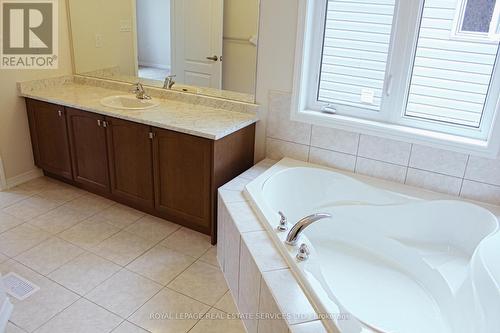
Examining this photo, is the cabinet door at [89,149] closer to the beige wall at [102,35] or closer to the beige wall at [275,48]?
the beige wall at [102,35]

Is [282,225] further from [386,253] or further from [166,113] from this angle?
[166,113]

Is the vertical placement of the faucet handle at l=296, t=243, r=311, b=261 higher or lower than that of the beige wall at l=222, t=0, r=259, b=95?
lower

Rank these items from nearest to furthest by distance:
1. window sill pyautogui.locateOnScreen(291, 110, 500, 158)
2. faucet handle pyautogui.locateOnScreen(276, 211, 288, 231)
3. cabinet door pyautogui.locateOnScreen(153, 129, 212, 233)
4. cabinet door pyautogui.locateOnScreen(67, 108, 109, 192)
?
faucet handle pyautogui.locateOnScreen(276, 211, 288, 231)
window sill pyautogui.locateOnScreen(291, 110, 500, 158)
cabinet door pyautogui.locateOnScreen(153, 129, 212, 233)
cabinet door pyautogui.locateOnScreen(67, 108, 109, 192)

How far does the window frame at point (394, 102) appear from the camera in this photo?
2322 mm

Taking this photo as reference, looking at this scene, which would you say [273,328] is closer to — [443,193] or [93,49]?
[443,193]

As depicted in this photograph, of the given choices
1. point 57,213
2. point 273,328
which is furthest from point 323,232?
point 57,213

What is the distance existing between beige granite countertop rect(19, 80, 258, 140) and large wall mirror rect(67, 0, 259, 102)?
0.54 ft

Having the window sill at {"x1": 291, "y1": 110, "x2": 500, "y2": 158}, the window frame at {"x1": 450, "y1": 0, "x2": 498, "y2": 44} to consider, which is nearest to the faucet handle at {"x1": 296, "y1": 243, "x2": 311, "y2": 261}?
the window sill at {"x1": 291, "y1": 110, "x2": 500, "y2": 158}

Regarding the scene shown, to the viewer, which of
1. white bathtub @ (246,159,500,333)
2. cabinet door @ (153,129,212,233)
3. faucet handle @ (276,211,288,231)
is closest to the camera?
white bathtub @ (246,159,500,333)

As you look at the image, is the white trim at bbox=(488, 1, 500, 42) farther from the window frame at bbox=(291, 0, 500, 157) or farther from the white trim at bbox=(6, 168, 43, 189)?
the white trim at bbox=(6, 168, 43, 189)

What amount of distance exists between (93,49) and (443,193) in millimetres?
2991

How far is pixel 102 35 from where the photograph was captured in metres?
3.51

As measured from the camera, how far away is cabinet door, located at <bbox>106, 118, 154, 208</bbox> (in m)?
2.79

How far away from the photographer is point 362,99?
2674 mm
